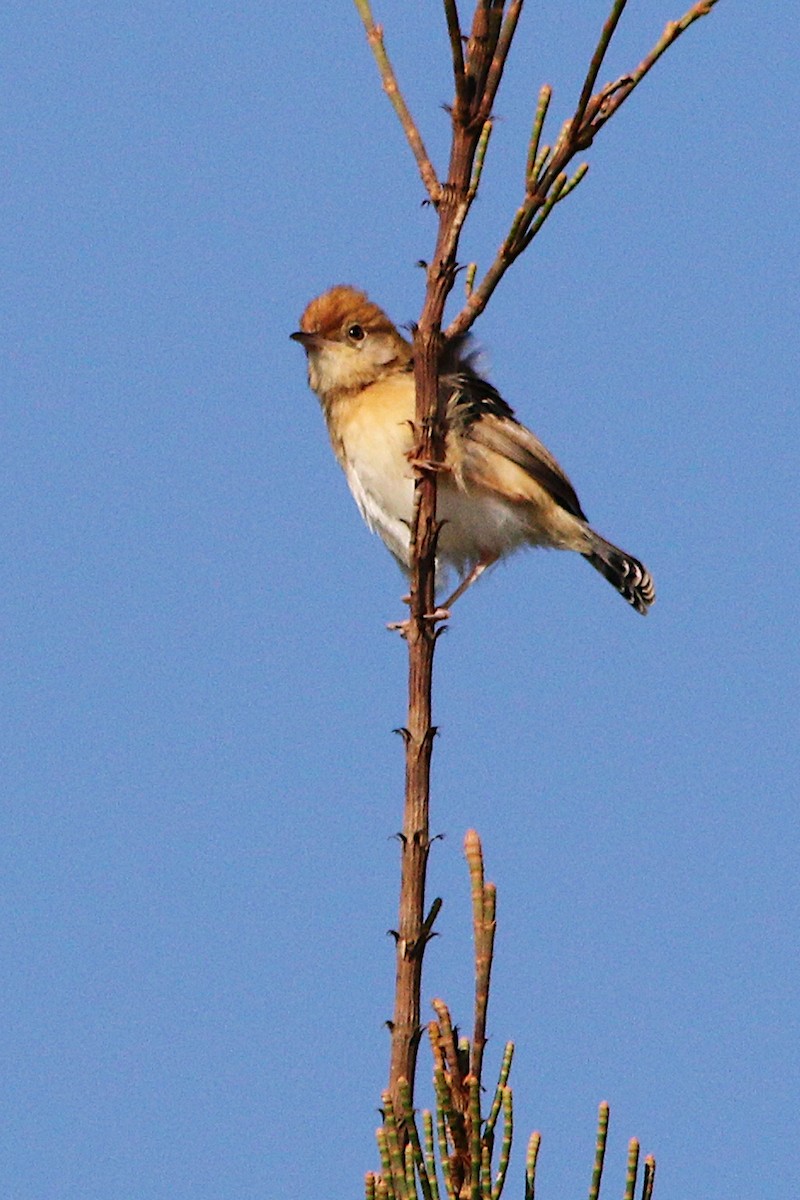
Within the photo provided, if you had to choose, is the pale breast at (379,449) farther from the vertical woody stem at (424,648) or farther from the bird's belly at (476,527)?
the vertical woody stem at (424,648)

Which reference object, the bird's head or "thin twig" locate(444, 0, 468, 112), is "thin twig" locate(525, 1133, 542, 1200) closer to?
"thin twig" locate(444, 0, 468, 112)

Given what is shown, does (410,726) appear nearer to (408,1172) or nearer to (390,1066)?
(390,1066)

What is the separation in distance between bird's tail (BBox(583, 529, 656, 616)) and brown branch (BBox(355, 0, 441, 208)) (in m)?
3.54

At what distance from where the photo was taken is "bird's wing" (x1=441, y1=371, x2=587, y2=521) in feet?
19.5

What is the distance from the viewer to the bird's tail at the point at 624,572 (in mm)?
6617

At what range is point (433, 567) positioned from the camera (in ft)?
11.4

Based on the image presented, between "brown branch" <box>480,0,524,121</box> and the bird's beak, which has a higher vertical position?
the bird's beak

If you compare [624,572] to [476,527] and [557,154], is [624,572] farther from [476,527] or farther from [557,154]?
[557,154]

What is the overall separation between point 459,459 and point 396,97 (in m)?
2.54

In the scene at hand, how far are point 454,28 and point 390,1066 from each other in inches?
87.4

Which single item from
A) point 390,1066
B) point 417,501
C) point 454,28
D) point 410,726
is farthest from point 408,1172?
point 454,28

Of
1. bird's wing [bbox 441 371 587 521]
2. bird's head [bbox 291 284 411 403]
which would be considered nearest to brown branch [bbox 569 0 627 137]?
bird's wing [bbox 441 371 587 521]

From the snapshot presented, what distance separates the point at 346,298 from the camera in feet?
21.6

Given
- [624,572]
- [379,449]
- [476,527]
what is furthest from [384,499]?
[624,572]
